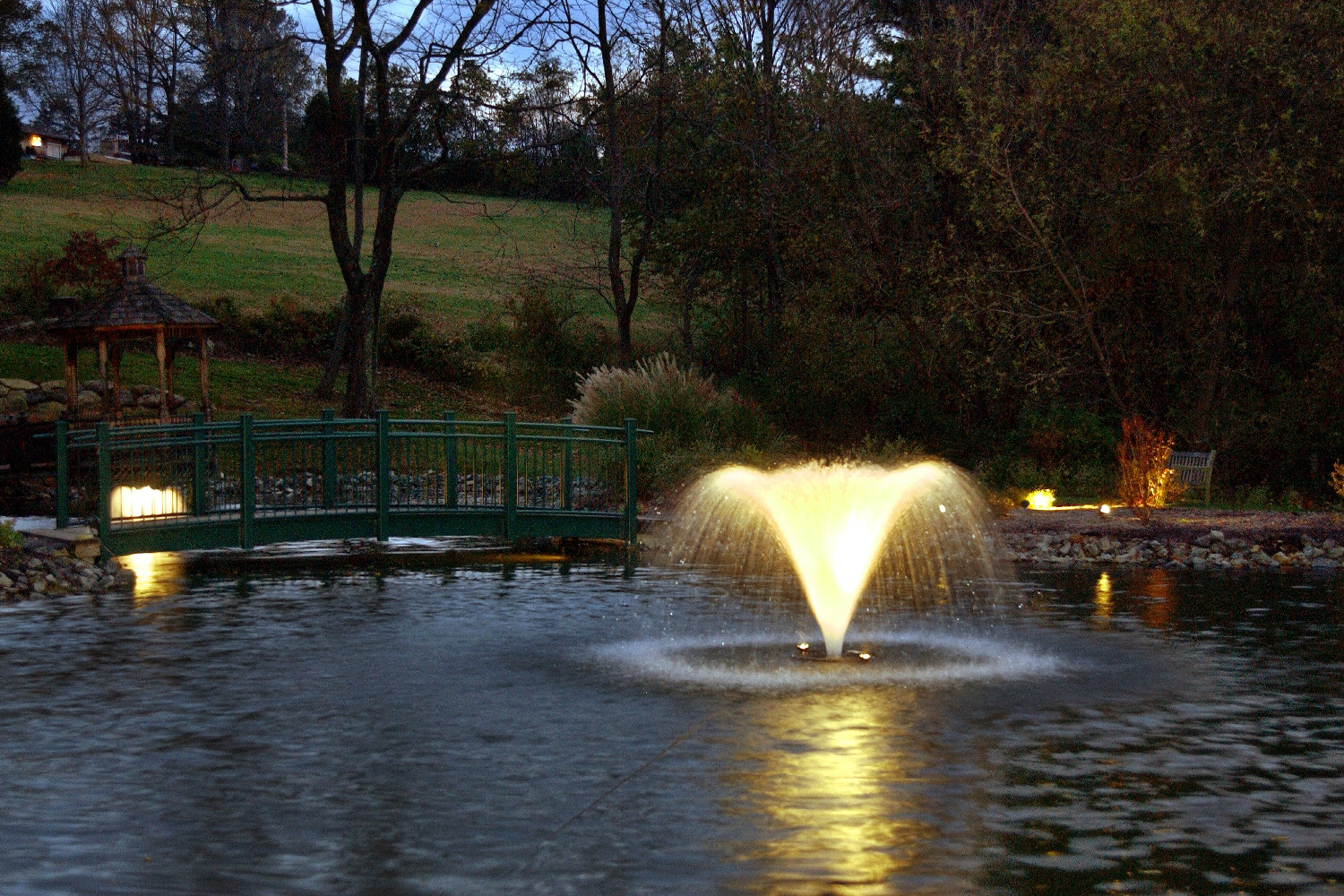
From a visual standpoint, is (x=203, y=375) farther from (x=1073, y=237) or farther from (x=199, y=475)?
(x=1073, y=237)

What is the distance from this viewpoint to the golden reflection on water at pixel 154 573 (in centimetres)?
1847

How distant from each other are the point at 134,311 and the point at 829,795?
2467 centimetres

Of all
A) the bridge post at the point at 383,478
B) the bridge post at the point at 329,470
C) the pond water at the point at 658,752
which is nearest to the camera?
the pond water at the point at 658,752

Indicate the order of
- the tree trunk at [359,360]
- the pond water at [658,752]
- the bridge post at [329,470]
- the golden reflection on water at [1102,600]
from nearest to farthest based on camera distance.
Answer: the pond water at [658,752]
the golden reflection on water at [1102,600]
the bridge post at [329,470]
the tree trunk at [359,360]

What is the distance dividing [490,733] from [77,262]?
1399 inches

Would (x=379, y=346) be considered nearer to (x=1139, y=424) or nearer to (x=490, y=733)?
(x=1139, y=424)

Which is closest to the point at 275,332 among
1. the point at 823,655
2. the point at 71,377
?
the point at 71,377

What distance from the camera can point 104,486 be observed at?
20.1 meters

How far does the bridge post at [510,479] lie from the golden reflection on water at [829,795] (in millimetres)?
11015

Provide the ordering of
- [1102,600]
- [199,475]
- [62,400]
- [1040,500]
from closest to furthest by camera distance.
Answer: [1102,600] → [199,475] → [1040,500] → [62,400]

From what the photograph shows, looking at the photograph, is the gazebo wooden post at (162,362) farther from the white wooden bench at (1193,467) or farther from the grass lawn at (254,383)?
the white wooden bench at (1193,467)

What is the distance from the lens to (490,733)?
35.9ft

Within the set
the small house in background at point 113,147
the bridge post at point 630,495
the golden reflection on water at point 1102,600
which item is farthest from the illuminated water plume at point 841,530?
the small house in background at point 113,147

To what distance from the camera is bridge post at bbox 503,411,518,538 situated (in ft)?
75.1
